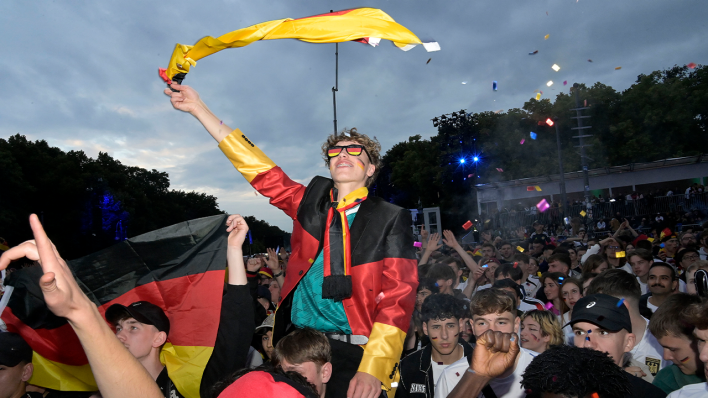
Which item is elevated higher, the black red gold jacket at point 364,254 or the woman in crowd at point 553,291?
the black red gold jacket at point 364,254

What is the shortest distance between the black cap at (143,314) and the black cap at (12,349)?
26.8 inches

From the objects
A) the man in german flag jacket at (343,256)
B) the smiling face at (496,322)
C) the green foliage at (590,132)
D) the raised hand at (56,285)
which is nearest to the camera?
the raised hand at (56,285)

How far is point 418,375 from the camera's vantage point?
3980 mm

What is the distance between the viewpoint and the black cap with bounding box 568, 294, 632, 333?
3088 mm

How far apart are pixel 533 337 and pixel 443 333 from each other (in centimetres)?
83

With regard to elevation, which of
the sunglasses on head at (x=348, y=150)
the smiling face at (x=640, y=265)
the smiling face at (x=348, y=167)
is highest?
the sunglasses on head at (x=348, y=150)

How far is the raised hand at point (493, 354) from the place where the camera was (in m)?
1.91

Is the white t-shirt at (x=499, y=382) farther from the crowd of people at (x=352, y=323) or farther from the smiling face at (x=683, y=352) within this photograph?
the smiling face at (x=683, y=352)

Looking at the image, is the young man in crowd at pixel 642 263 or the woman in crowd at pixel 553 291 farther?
the young man in crowd at pixel 642 263

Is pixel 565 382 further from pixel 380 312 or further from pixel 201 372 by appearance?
pixel 201 372

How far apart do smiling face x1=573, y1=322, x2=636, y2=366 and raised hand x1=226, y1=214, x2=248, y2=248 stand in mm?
2318

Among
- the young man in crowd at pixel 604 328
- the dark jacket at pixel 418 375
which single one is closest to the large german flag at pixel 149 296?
→ the dark jacket at pixel 418 375

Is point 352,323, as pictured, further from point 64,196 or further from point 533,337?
point 64,196

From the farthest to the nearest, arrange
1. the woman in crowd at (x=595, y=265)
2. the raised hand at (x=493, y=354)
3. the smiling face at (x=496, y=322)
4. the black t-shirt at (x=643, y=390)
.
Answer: the woman in crowd at (x=595, y=265) → the smiling face at (x=496, y=322) → the black t-shirt at (x=643, y=390) → the raised hand at (x=493, y=354)
